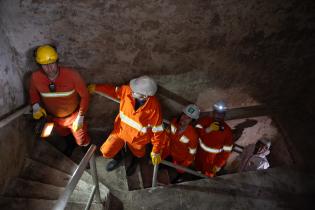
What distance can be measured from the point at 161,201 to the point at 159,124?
1219 mm

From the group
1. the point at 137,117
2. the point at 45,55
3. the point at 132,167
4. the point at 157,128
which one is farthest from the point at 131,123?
the point at 45,55

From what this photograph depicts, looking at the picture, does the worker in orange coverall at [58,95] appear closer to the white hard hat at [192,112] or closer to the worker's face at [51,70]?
the worker's face at [51,70]

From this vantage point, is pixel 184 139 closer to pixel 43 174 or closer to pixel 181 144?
pixel 181 144

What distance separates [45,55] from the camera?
3799mm

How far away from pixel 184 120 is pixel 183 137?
40 cm

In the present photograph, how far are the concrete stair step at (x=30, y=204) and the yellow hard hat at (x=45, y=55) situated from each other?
6.26 feet

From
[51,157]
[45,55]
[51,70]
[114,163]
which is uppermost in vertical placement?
[45,55]

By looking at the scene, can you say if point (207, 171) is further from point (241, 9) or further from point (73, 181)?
point (73, 181)

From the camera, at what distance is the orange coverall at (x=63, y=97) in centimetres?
413

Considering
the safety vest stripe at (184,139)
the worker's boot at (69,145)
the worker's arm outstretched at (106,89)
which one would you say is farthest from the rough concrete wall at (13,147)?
the safety vest stripe at (184,139)

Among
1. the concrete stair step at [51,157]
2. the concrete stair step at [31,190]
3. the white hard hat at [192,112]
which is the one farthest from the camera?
the white hard hat at [192,112]

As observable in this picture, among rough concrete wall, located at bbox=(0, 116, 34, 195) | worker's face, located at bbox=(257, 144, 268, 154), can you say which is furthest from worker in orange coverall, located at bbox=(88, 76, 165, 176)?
worker's face, located at bbox=(257, 144, 268, 154)

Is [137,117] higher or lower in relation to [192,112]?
higher

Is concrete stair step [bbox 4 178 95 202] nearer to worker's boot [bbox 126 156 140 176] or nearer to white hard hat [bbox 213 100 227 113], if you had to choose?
worker's boot [bbox 126 156 140 176]
